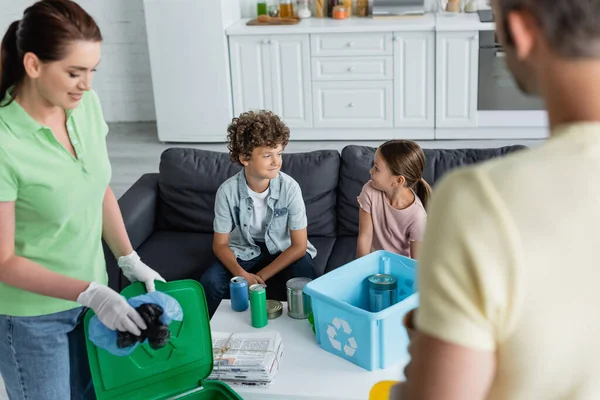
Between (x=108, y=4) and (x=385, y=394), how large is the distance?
4989 mm

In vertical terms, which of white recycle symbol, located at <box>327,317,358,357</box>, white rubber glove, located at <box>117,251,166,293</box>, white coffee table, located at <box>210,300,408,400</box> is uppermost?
white rubber glove, located at <box>117,251,166,293</box>

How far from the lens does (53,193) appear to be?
1.61 meters

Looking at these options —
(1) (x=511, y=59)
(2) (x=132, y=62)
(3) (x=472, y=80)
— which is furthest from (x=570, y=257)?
(2) (x=132, y=62)

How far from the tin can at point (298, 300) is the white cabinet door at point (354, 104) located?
10.8 ft

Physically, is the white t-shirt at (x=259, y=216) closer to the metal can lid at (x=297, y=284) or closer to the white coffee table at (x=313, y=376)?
the metal can lid at (x=297, y=284)

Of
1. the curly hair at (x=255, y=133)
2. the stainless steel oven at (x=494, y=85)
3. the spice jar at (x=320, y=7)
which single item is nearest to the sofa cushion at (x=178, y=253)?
the curly hair at (x=255, y=133)

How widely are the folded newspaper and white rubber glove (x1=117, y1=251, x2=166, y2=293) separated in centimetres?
27

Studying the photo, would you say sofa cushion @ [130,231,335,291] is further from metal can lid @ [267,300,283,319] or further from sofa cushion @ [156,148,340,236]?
metal can lid @ [267,300,283,319]

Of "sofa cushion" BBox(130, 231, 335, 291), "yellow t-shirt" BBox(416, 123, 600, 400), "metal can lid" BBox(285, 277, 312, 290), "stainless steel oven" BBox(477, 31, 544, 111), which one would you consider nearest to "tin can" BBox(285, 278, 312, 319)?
"metal can lid" BBox(285, 277, 312, 290)

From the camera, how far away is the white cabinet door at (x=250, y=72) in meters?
5.36

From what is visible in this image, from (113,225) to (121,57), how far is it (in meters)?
4.41

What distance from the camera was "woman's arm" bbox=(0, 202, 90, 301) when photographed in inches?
60.6

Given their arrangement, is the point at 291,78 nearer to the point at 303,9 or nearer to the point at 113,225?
the point at 303,9

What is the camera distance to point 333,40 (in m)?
5.25
